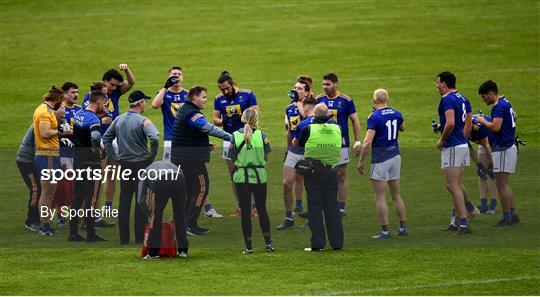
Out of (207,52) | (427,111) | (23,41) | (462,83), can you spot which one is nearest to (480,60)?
(462,83)

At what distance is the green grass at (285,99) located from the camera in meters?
15.0

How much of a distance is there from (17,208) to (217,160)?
11.6 ft

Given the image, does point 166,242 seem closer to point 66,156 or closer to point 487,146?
point 66,156

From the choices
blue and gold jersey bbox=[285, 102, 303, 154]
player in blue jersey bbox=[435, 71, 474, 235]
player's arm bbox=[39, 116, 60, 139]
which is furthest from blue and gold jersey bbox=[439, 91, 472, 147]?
player's arm bbox=[39, 116, 60, 139]

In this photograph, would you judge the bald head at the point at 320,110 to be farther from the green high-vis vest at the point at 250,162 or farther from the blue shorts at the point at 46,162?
the blue shorts at the point at 46,162

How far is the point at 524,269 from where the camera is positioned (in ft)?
50.4

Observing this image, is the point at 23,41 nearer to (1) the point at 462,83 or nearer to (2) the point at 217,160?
(1) the point at 462,83

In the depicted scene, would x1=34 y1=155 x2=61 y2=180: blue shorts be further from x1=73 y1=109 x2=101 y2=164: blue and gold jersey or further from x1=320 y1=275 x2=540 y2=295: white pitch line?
x1=320 y1=275 x2=540 y2=295: white pitch line

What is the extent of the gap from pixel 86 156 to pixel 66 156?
0.66 m

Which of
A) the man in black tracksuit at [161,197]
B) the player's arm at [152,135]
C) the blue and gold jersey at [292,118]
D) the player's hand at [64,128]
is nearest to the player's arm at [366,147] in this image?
the blue and gold jersey at [292,118]

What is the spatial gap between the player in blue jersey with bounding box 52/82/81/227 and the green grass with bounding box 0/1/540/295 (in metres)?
0.74

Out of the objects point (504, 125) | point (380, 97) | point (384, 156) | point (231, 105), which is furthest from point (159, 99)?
point (504, 125)

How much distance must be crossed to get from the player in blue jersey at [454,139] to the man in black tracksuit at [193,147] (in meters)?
3.47

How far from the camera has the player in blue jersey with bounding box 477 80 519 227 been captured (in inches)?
722
